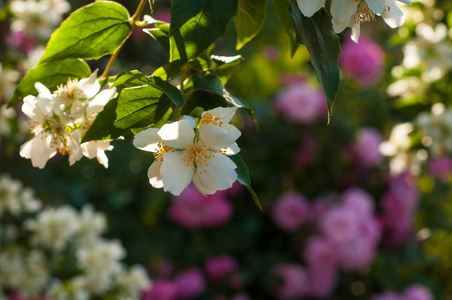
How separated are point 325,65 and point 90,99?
9.7 inches

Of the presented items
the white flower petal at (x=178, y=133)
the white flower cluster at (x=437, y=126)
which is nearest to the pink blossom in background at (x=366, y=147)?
the white flower cluster at (x=437, y=126)

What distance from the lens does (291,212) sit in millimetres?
2432

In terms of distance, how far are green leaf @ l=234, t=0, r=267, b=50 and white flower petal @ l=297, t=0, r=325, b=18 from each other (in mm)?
110

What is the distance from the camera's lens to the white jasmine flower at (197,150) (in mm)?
493

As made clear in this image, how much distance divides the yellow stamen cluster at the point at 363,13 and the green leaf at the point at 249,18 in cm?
10

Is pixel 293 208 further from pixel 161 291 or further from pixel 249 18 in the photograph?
pixel 249 18

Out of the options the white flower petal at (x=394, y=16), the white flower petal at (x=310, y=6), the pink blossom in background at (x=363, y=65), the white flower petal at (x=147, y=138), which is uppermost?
the white flower petal at (x=310, y=6)

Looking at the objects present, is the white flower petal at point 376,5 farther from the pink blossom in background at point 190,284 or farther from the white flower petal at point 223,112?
the pink blossom in background at point 190,284

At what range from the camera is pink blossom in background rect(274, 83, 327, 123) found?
251 cm

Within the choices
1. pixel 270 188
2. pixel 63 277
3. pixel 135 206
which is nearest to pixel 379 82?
pixel 270 188

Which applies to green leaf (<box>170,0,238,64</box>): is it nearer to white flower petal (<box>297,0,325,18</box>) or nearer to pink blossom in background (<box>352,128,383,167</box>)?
white flower petal (<box>297,0,325,18</box>)

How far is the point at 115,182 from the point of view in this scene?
265 cm

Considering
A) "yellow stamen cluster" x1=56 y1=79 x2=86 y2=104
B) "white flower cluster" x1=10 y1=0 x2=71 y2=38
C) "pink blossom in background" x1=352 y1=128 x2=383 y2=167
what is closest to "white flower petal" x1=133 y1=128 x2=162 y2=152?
"yellow stamen cluster" x1=56 y1=79 x2=86 y2=104

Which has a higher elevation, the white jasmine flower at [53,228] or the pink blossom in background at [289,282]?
the white jasmine flower at [53,228]
